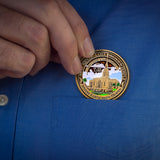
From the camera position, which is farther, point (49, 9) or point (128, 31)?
point (128, 31)

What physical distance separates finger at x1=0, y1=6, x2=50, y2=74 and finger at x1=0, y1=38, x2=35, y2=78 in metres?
0.01

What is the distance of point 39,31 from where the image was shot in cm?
42

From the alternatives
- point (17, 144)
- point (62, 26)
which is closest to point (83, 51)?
point (62, 26)

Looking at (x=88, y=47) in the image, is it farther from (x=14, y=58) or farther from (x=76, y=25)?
(x=14, y=58)

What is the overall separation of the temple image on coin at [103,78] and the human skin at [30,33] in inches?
4.5

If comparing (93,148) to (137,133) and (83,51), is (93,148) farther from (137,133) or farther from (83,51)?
(83,51)

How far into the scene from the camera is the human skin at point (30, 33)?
43 cm

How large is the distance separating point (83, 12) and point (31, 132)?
1.26 ft

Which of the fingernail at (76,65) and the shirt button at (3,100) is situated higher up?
the fingernail at (76,65)

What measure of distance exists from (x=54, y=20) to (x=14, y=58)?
4.8 inches

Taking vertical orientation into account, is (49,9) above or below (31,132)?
above

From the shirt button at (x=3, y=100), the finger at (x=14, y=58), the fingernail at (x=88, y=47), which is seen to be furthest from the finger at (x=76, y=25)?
the shirt button at (x=3, y=100)

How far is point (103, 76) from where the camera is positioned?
55 cm

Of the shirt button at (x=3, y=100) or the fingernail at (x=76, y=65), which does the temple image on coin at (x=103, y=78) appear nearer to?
the fingernail at (x=76, y=65)
